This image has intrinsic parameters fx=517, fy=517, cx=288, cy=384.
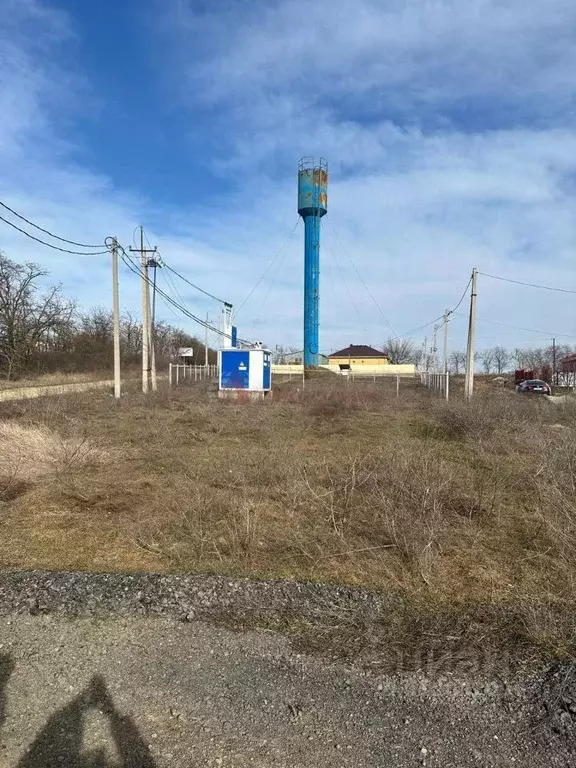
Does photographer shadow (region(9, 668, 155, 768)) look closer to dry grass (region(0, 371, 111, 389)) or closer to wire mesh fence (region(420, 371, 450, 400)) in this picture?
wire mesh fence (region(420, 371, 450, 400))

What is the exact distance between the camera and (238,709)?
290 cm

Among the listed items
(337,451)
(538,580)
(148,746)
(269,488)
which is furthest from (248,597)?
(337,451)

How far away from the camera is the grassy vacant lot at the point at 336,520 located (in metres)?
4.49

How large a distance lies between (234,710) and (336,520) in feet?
12.2

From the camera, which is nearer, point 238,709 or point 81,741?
point 81,741

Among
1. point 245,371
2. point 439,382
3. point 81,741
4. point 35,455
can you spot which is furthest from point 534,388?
point 81,741

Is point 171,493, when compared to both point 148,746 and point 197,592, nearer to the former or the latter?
point 197,592

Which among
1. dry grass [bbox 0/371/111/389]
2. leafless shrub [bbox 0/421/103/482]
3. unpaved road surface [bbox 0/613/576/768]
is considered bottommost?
unpaved road surface [bbox 0/613/576/768]

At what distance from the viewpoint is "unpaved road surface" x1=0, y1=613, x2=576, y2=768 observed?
8.35ft

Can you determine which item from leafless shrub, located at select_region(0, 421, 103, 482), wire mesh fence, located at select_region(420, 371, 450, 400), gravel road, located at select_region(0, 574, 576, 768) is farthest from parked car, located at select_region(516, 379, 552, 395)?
gravel road, located at select_region(0, 574, 576, 768)

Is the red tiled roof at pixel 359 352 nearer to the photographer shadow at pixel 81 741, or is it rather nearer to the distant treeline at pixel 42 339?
the distant treeline at pixel 42 339

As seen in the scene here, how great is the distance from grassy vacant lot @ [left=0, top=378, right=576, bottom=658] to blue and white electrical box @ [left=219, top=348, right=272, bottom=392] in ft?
50.7

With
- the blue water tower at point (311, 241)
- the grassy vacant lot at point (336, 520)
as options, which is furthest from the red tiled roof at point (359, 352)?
the grassy vacant lot at point (336, 520)

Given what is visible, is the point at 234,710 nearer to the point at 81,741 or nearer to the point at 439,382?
the point at 81,741
